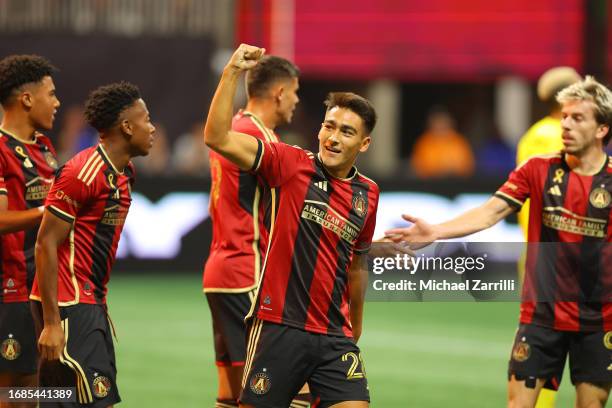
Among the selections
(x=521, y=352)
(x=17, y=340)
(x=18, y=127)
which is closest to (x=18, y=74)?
(x=18, y=127)

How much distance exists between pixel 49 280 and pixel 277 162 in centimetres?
129

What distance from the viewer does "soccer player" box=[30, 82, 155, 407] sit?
20.4ft

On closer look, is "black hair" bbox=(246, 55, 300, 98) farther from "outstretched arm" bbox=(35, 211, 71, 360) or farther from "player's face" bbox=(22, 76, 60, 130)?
"outstretched arm" bbox=(35, 211, 71, 360)

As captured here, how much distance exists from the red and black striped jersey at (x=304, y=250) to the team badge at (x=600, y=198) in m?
1.57

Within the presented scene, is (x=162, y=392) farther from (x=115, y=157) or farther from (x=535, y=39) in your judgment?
(x=535, y=39)

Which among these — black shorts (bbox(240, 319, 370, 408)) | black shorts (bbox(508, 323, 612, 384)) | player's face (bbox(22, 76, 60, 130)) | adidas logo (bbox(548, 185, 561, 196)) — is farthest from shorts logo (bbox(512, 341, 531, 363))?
player's face (bbox(22, 76, 60, 130))

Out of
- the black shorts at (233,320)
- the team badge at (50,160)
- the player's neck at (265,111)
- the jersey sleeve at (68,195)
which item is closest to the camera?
the jersey sleeve at (68,195)

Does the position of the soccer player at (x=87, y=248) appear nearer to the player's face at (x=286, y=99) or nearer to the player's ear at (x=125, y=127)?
the player's ear at (x=125, y=127)

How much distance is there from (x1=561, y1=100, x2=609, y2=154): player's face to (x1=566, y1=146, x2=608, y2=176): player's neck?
0.04m

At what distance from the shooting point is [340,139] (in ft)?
20.9

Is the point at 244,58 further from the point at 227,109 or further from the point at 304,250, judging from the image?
the point at 304,250

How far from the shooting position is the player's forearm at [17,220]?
6.76 m

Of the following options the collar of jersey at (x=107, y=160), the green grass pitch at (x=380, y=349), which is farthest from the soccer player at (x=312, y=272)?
the green grass pitch at (x=380, y=349)

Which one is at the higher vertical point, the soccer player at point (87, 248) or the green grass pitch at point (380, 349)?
the soccer player at point (87, 248)
